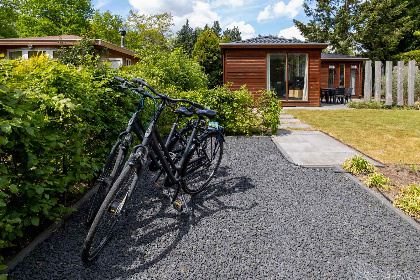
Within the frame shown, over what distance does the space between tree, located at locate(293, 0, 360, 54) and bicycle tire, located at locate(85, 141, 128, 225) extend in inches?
1223

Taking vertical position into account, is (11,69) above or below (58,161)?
above

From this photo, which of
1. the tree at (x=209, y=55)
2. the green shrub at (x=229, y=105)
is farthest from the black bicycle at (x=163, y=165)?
the tree at (x=209, y=55)

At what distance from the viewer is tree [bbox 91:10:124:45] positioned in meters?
36.4

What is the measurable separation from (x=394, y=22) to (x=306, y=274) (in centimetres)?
3358

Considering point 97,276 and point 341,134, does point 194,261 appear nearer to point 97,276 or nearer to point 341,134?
point 97,276

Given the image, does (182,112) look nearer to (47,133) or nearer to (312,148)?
(47,133)

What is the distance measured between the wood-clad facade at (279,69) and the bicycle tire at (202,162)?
31.6 feet

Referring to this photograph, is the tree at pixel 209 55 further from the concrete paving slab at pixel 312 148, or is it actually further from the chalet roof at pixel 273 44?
the concrete paving slab at pixel 312 148

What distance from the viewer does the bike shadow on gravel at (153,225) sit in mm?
2318

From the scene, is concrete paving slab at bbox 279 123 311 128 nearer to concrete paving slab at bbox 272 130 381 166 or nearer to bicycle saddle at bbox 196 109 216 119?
concrete paving slab at bbox 272 130 381 166

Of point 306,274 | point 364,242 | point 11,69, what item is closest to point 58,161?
point 11,69

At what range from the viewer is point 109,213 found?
2.30m

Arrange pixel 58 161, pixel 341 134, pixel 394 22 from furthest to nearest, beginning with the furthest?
1. pixel 394 22
2. pixel 341 134
3. pixel 58 161

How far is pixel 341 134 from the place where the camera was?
23.7ft
